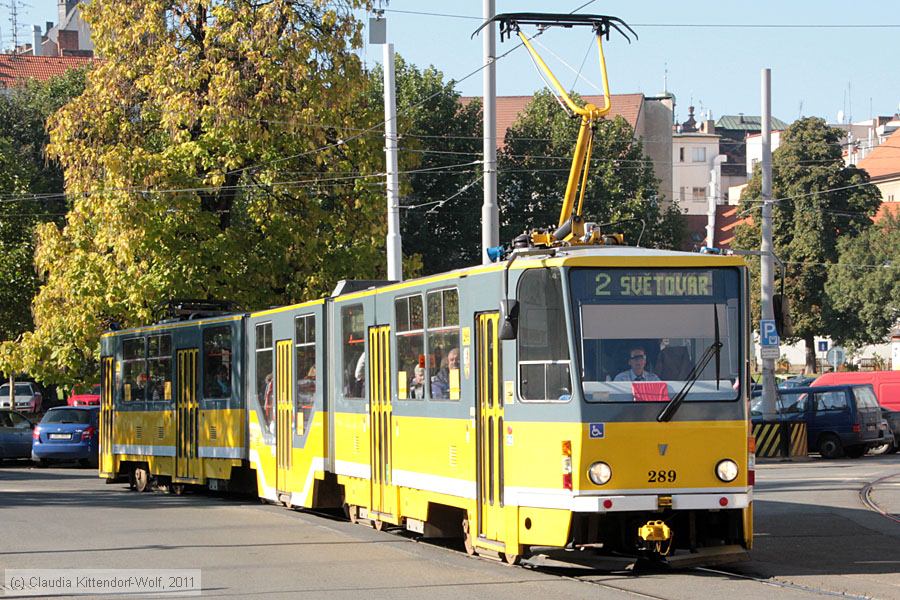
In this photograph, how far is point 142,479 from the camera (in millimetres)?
26453

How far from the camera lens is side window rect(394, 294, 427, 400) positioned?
1481 cm

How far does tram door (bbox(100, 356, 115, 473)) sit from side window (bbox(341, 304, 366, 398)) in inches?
457

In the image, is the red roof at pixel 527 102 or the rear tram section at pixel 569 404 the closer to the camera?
the rear tram section at pixel 569 404

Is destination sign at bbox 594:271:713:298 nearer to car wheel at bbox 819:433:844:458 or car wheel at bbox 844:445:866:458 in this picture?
car wheel at bbox 819:433:844:458

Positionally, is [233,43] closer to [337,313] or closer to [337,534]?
[337,313]

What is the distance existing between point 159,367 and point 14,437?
12072mm

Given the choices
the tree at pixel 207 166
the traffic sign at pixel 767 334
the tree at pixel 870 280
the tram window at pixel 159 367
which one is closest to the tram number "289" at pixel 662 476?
the tram window at pixel 159 367

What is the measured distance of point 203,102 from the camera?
30375 mm

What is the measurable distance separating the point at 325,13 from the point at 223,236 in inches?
214

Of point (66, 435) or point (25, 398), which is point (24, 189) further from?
point (25, 398)

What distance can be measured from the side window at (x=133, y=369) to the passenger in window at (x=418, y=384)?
12.1 metres

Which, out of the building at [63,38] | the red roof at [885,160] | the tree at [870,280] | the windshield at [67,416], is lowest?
the windshield at [67,416]

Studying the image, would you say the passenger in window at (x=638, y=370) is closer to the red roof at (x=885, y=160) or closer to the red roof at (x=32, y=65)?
the red roof at (x=32, y=65)

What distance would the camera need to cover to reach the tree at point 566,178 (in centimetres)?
6125
